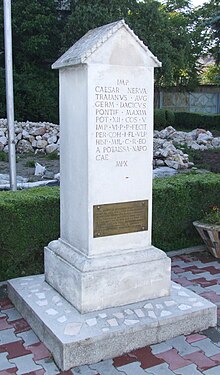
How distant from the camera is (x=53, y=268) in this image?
4332mm

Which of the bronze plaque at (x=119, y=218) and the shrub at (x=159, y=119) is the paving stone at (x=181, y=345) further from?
the shrub at (x=159, y=119)

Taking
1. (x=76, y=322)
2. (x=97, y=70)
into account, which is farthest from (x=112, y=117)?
(x=76, y=322)

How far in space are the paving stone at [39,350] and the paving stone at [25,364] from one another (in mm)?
46

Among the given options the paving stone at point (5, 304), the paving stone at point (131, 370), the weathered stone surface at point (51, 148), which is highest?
the weathered stone surface at point (51, 148)

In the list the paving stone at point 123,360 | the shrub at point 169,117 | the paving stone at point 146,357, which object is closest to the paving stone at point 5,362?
the paving stone at point 123,360

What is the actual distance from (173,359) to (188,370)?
171mm

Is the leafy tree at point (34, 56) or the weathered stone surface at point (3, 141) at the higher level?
the leafy tree at point (34, 56)

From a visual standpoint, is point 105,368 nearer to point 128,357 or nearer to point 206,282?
point 128,357

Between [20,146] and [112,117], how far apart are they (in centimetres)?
1177

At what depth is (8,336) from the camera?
3932 millimetres

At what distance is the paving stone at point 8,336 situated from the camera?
386 centimetres

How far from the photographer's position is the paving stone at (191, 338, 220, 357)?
145 inches

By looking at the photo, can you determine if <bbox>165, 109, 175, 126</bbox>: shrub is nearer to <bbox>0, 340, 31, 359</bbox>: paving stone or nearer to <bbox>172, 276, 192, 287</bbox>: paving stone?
<bbox>172, 276, 192, 287</bbox>: paving stone

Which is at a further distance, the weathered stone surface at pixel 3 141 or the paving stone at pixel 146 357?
the weathered stone surface at pixel 3 141
